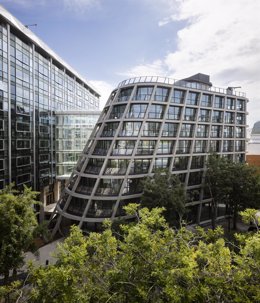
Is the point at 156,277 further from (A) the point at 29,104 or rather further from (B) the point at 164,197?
(A) the point at 29,104

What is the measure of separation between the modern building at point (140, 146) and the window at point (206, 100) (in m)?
0.18

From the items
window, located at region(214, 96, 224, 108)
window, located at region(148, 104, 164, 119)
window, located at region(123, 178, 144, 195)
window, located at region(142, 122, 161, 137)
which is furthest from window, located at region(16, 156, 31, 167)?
window, located at region(214, 96, 224, 108)

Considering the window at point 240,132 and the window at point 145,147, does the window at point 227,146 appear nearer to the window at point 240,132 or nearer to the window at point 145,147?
the window at point 240,132

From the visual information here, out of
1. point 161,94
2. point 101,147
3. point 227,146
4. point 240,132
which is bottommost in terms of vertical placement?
point 101,147

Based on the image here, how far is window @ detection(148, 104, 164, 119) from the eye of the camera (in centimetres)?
3316

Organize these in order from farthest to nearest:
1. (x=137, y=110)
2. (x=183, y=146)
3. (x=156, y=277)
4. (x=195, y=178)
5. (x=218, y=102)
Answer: (x=218, y=102)
(x=195, y=178)
(x=183, y=146)
(x=137, y=110)
(x=156, y=277)

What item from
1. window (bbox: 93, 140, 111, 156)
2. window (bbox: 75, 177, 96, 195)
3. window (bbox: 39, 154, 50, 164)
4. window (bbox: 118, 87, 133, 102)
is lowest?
window (bbox: 75, 177, 96, 195)

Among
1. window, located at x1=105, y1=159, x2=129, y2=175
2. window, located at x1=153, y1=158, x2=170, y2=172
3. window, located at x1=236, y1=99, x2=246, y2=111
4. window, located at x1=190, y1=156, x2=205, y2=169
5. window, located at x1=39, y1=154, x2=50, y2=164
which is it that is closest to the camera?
window, located at x1=105, y1=159, x2=129, y2=175

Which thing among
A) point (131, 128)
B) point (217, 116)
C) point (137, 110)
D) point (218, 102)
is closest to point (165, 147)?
point (131, 128)

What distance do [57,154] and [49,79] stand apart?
15.8 metres

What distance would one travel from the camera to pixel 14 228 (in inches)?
608

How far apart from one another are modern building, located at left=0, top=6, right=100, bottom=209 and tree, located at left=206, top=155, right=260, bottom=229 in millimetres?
30823

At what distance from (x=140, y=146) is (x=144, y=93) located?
837 centimetres

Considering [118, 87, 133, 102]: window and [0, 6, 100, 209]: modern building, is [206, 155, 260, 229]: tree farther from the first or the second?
[0, 6, 100, 209]: modern building
